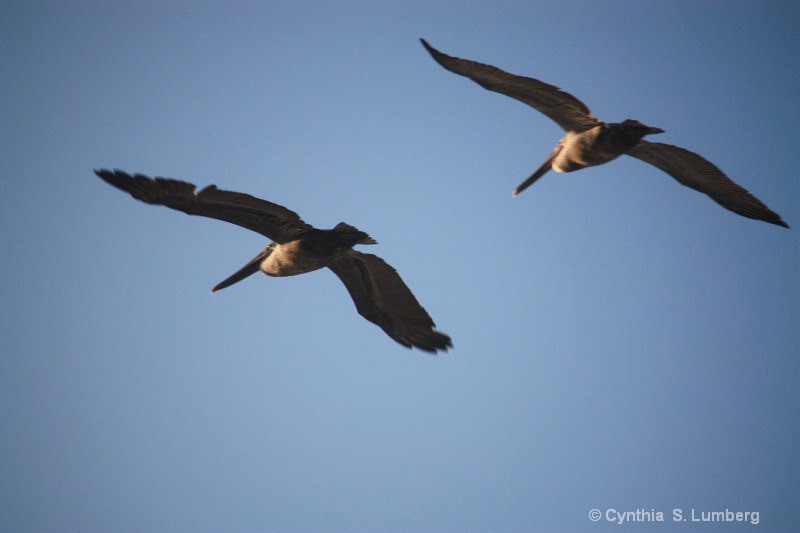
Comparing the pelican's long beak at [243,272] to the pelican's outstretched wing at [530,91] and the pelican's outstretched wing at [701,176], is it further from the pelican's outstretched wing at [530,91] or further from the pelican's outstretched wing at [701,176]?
the pelican's outstretched wing at [701,176]

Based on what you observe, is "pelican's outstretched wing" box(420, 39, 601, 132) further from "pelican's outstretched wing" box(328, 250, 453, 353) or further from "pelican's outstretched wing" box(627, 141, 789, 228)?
"pelican's outstretched wing" box(328, 250, 453, 353)

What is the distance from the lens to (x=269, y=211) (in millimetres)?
Result: 11758

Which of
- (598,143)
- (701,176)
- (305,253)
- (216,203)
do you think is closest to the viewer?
(216,203)

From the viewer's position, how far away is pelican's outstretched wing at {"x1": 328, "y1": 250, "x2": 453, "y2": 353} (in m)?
12.9

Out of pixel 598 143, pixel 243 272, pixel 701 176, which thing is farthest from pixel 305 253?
pixel 701 176

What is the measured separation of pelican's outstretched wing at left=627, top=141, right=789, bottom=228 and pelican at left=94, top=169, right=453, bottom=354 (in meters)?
4.26

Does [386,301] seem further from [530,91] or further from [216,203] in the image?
→ [530,91]

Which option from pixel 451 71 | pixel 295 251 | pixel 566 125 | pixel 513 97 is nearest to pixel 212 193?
pixel 295 251

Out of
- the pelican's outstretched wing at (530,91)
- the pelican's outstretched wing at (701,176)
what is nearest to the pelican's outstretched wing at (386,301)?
the pelican's outstretched wing at (530,91)

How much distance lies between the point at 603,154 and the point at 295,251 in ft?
16.1

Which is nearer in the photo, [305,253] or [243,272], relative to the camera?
[305,253]

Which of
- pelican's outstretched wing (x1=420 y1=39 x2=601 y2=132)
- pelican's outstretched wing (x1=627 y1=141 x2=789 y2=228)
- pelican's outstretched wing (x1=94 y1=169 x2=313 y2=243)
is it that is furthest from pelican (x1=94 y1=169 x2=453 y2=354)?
pelican's outstretched wing (x1=627 y1=141 x2=789 y2=228)

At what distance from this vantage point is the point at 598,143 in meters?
12.7

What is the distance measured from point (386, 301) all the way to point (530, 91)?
12.7 feet
